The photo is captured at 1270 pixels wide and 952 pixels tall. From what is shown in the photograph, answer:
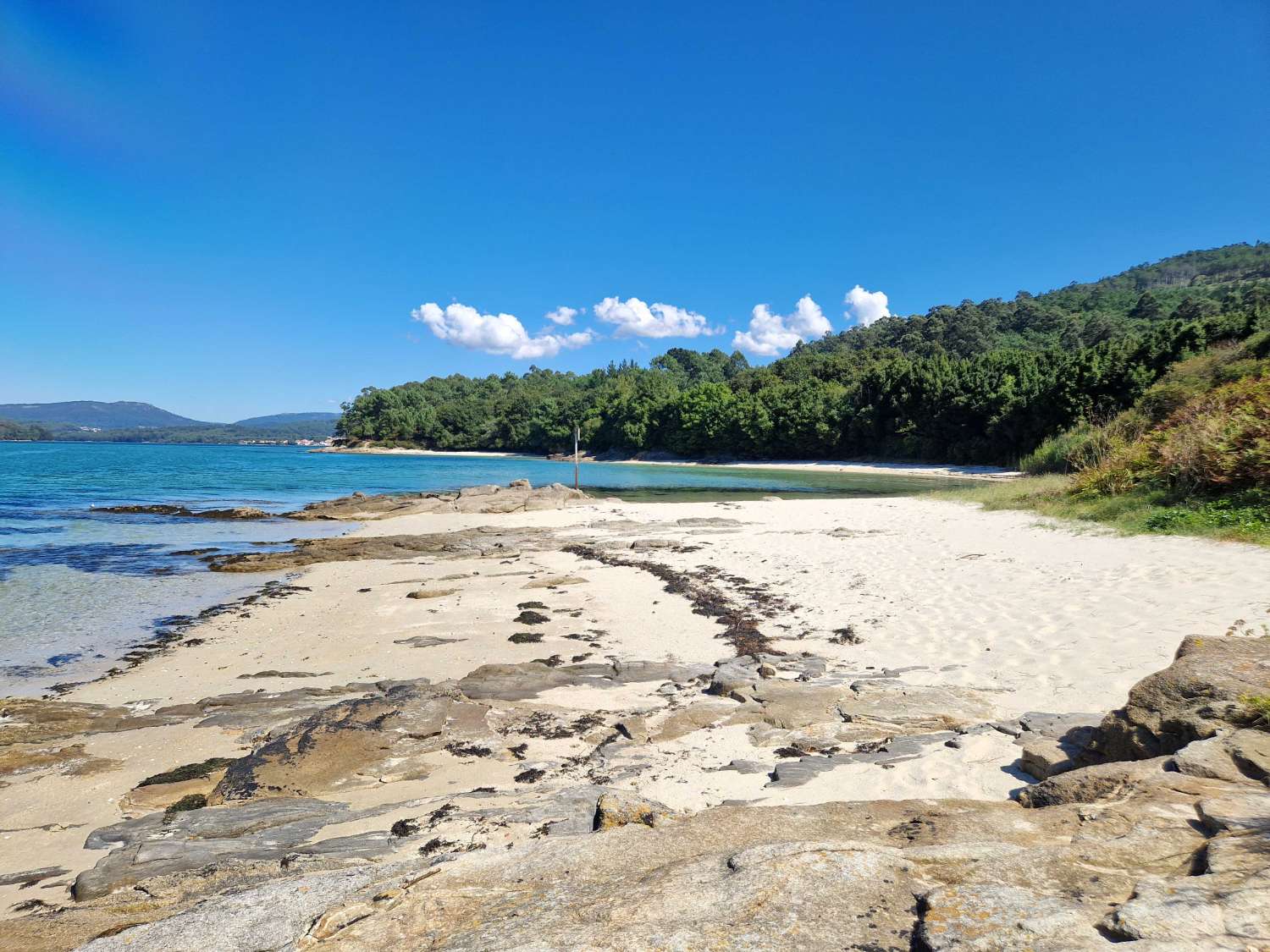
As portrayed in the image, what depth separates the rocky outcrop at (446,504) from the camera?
87.3 ft

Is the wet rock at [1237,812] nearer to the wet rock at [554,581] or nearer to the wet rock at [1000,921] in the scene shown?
the wet rock at [1000,921]

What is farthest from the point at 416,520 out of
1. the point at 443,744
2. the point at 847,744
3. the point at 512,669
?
the point at 847,744

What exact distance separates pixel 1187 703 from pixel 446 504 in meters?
27.6

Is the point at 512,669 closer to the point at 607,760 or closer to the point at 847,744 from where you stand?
the point at 607,760

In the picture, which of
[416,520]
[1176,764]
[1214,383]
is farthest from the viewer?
[416,520]

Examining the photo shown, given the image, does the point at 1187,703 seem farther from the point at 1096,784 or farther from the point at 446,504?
the point at 446,504

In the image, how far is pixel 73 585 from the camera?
13242mm

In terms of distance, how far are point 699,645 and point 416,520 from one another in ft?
61.7

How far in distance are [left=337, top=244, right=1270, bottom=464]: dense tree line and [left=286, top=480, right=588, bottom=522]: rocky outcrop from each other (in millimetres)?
33346

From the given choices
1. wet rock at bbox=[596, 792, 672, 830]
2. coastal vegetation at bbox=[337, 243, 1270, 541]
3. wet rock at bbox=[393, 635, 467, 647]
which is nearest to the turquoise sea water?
wet rock at bbox=[393, 635, 467, 647]

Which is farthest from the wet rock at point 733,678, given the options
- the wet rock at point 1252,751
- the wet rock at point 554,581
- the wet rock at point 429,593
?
the wet rock at point 429,593

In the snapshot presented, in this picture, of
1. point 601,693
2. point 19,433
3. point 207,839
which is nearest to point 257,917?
point 207,839

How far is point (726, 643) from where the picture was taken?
28.0 feet

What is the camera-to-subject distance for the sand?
15.3ft
